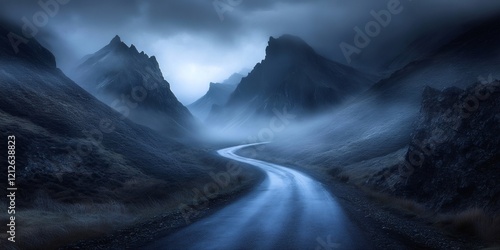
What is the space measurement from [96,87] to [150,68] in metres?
50.4

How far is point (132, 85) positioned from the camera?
129875mm

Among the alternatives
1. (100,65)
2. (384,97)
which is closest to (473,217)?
(384,97)

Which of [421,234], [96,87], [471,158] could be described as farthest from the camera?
[96,87]

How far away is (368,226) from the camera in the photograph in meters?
12.5

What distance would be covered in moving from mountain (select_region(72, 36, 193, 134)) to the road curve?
98.8 metres

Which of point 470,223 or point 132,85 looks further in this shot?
point 132,85

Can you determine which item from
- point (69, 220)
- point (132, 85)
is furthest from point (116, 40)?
point (69, 220)

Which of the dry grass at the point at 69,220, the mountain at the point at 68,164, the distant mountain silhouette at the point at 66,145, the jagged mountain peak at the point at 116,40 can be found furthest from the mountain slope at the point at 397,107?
the jagged mountain peak at the point at 116,40

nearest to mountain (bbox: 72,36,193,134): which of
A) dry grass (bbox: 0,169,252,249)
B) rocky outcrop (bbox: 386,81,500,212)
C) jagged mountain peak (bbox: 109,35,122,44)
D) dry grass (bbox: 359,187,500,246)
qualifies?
jagged mountain peak (bbox: 109,35,122,44)

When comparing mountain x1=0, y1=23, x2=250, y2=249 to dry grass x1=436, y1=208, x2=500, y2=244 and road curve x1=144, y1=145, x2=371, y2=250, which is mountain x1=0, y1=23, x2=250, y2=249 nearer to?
road curve x1=144, y1=145, x2=371, y2=250

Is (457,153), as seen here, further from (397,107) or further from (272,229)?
(397,107)

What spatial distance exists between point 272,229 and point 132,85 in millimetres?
131193

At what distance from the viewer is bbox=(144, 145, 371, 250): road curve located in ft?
31.7

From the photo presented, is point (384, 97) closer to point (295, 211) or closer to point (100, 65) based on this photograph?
point (295, 211)
